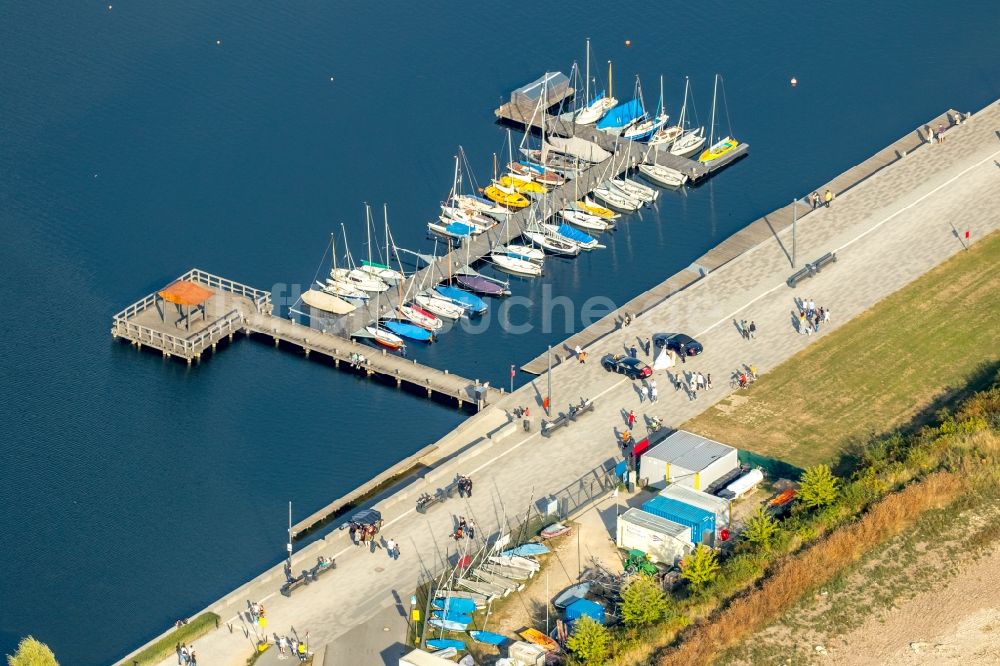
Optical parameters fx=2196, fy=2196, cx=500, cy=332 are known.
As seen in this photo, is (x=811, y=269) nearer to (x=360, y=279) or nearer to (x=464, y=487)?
(x=360, y=279)

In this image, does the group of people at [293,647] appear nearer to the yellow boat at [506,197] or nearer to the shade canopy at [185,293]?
the shade canopy at [185,293]

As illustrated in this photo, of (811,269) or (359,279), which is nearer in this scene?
(811,269)

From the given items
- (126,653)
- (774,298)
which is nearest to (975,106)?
(774,298)

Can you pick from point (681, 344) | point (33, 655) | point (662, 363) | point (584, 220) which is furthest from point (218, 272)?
point (33, 655)

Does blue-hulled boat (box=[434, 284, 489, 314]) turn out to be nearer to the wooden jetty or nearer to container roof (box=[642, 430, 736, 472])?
the wooden jetty

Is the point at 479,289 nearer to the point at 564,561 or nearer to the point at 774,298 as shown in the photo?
the point at 774,298

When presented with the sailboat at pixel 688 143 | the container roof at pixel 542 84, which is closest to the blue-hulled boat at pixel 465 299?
the sailboat at pixel 688 143

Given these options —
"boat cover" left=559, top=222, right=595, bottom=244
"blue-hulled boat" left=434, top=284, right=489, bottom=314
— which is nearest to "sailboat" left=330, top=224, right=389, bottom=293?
"blue-hulled boat" left=434, top=284, right=489, bottom=314
